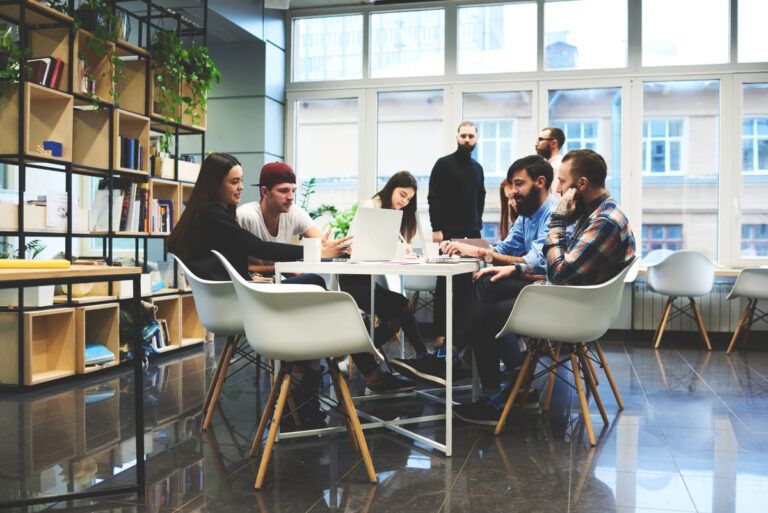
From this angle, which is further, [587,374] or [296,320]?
[587,374]

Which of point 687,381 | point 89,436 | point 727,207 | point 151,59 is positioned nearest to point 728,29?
point 727,207

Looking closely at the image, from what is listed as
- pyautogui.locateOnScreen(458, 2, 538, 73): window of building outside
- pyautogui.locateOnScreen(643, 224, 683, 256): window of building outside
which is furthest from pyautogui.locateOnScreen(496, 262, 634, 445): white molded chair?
pyautogui.locateOnScreen(458, 2, 538, 73): window of building outside

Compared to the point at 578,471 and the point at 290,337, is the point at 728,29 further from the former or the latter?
the point at 290,337

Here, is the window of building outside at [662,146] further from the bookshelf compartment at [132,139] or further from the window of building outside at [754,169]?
the bookshelf compartment at [132,139]

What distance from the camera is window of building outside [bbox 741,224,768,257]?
255 inches

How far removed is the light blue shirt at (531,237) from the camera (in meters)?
3.43

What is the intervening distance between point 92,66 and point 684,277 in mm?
4861

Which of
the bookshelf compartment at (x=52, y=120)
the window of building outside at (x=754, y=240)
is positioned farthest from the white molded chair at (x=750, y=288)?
the bookshelf compartment at (x=52, y=120)

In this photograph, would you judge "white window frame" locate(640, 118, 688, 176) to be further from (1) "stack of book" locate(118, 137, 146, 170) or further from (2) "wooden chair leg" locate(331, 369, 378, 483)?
(2) "wooden chair leg" locate(331, 369, 378, 483)

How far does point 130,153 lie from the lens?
4.93m

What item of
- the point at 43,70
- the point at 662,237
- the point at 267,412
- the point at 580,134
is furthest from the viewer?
the point at 580,134

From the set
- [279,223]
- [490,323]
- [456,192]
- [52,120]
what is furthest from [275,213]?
[456,192]

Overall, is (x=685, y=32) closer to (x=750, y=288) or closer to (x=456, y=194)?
(x=750, y=288)

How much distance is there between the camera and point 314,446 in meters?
2.85
